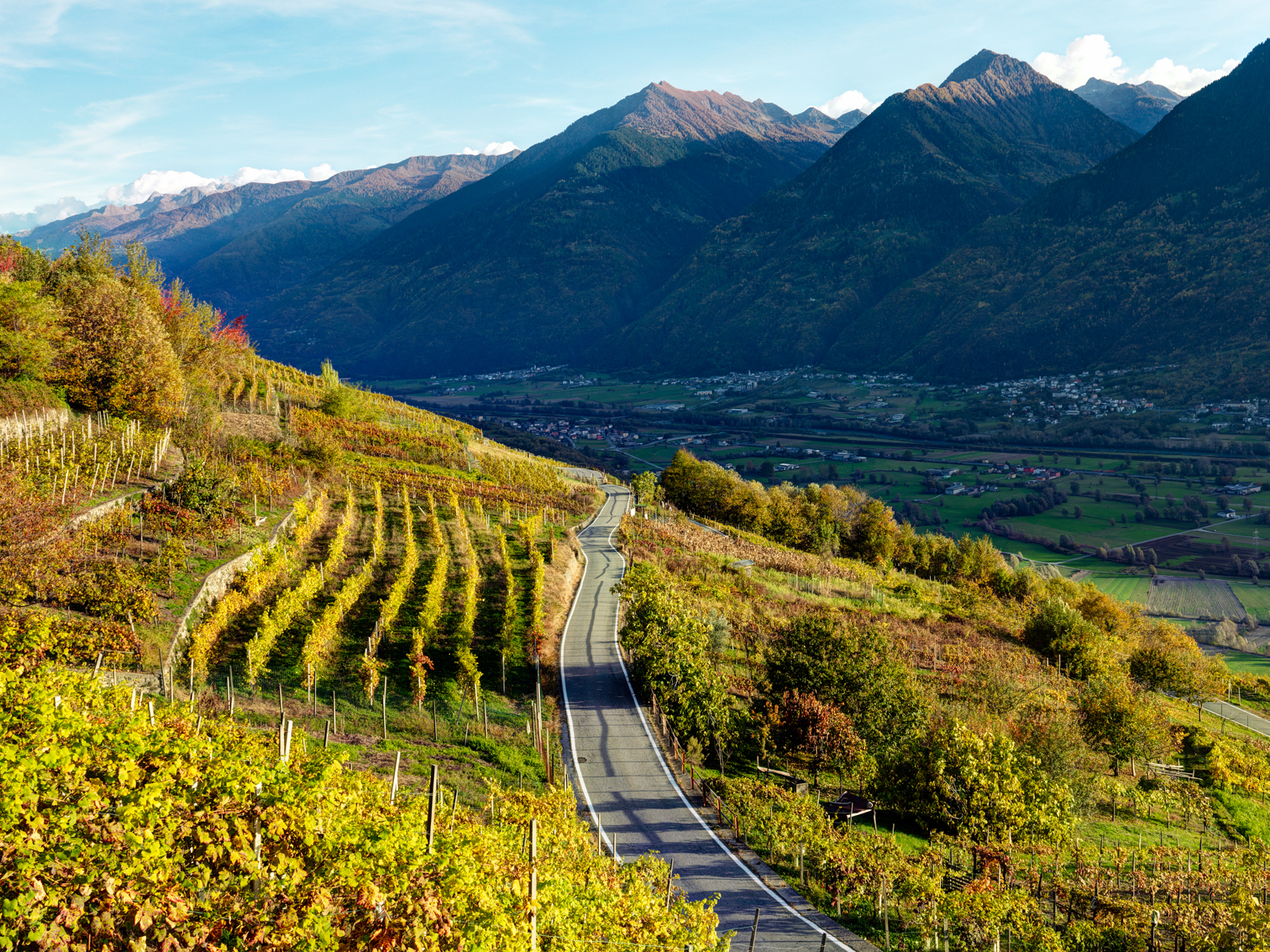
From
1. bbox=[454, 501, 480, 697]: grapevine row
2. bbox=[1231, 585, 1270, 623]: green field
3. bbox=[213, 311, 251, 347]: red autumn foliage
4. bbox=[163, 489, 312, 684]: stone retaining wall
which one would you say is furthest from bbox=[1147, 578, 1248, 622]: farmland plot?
bbox=[213, 311, 251, 347]: red autumn foliage

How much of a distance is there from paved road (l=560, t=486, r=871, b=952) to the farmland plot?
78.5 m

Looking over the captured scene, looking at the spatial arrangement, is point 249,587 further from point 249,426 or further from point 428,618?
point 249,426

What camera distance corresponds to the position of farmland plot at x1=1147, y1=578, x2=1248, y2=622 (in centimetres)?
8312

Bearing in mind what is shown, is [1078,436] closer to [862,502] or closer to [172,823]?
[862,502]

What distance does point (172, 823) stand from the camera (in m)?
8.59

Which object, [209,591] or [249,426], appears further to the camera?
[249,426]

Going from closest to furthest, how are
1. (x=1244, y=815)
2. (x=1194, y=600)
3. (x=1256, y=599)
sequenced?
(x=1244, y=815)
(x=1256, y=599)
(x=1194, y=600)

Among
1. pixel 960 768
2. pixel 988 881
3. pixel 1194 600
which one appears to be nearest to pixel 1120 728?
pixel 960 768

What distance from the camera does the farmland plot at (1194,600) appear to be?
83125 millimetres

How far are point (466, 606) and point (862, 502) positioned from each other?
60.3m

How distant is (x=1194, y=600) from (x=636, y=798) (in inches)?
3675

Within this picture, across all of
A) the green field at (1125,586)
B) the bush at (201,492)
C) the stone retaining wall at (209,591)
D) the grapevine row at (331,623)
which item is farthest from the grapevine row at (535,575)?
the green field at (1125,586)

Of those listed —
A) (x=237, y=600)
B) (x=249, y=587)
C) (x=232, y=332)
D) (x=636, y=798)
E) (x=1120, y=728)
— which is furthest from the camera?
(x=232, y=332)

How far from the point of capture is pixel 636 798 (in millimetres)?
A: 21578
